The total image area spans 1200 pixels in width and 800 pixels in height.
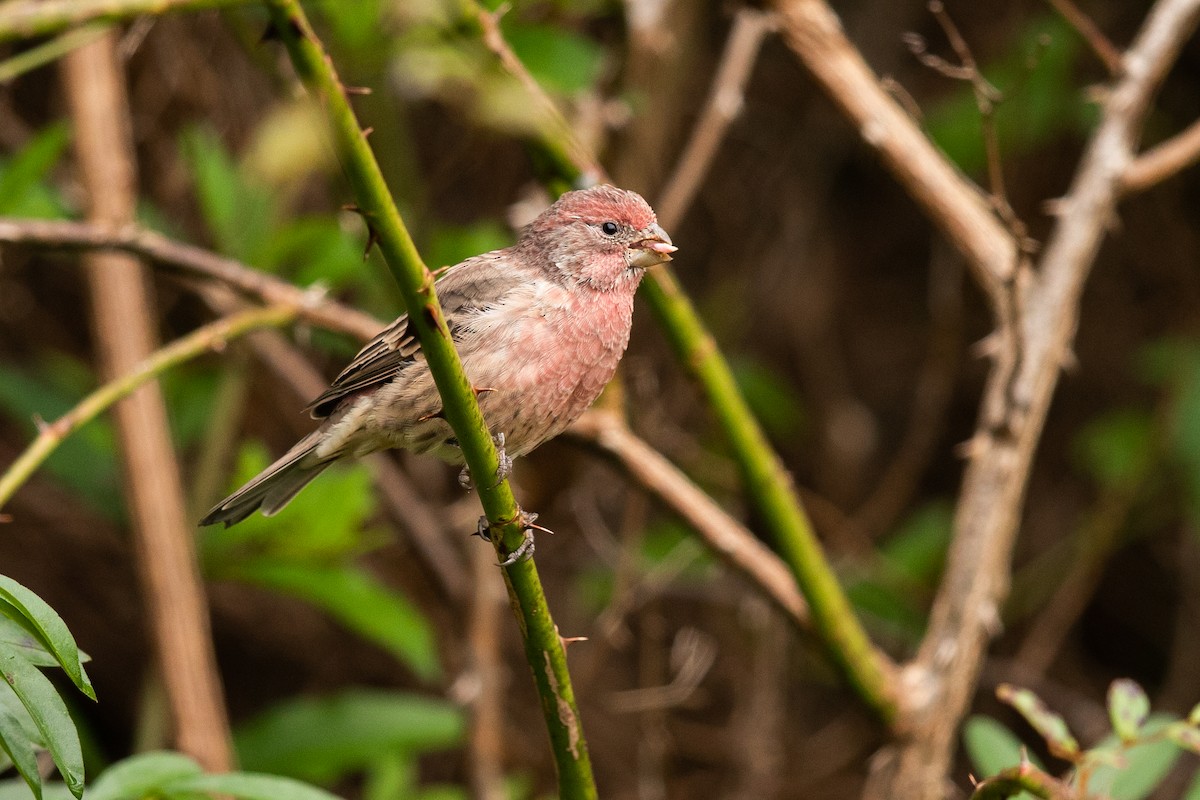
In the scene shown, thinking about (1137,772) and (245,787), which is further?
(1137,772)

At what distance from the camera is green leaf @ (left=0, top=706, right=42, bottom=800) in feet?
6.33

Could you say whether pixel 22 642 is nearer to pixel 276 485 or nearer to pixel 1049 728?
pixel 1049 728

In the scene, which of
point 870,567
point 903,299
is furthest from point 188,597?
point 903,299

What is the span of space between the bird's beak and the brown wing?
0.30 meters

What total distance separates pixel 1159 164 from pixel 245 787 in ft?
11.2

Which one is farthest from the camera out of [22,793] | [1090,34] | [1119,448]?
[1119,448]

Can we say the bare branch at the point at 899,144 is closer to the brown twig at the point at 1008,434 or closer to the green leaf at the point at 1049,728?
the brown twig at the point at 1008,434

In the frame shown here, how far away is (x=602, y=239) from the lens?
3.49 meters

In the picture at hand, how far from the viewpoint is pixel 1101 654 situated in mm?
7664

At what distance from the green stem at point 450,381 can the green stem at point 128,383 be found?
1176 millimetres

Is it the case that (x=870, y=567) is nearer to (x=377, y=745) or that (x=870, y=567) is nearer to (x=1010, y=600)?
(x=1010, y=600)

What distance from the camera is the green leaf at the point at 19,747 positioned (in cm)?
193

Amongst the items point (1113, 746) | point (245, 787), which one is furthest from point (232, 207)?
point (1113, 746)

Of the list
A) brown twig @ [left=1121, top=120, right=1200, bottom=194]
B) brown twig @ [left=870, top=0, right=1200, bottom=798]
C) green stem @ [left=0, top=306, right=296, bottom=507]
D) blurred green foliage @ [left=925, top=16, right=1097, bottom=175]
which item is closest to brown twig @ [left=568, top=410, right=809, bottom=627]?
brown twig @ [left=870, top=0, right=1200, bottom=798]
